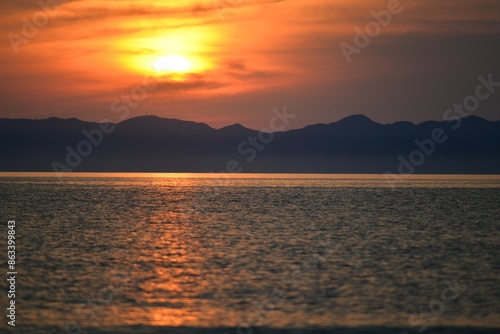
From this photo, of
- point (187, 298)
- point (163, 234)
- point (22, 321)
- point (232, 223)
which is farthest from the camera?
point (232, 223)

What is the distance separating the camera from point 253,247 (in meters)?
51.2

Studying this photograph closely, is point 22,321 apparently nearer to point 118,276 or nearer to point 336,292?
point 118,276

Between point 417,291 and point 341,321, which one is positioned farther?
point 417,291

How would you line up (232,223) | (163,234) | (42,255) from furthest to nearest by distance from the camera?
1. (232,223)
2. (163,234)
3. (42,255)

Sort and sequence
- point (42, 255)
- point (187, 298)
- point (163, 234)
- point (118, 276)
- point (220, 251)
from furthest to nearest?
1. point (163, 234)
2. point (220, 251)
3. point (42, 255)
4. point (118, 276)
5. point (187, 298)

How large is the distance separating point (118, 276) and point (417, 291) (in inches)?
613

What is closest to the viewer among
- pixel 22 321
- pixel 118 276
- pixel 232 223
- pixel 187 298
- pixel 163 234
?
pixel 22 321

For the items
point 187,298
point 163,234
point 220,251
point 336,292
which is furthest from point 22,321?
point 163,234

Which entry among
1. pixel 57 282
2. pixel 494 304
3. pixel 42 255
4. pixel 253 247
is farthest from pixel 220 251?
pixel 494 304

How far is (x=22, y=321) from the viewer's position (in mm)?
26297

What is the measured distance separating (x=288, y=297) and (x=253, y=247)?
19867mm

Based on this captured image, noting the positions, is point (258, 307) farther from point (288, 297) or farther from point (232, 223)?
point (232, 223)

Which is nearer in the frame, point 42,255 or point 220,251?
point 42,255

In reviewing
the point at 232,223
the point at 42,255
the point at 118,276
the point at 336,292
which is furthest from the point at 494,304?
the point at 232,223
